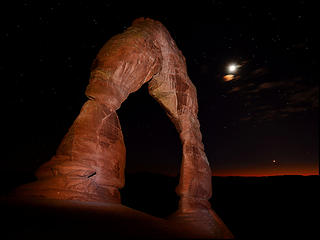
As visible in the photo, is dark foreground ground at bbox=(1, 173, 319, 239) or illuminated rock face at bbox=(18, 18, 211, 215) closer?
dark foreground ground at bbox=(1, 173, 319, 239)

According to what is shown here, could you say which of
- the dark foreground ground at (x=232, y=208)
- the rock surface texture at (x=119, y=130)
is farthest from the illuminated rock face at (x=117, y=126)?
the dark foreground ground at (x=232, y=208)

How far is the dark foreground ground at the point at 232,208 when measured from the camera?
8.05ft

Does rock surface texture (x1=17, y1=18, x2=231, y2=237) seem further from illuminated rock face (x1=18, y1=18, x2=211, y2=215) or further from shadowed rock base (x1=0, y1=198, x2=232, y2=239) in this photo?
shadowed rock base (x1=0, y1=198, x2=232, y2=239)

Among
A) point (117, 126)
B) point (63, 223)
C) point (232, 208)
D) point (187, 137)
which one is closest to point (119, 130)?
point (117, 126)

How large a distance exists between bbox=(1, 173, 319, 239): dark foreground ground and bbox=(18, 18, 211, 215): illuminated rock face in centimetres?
101

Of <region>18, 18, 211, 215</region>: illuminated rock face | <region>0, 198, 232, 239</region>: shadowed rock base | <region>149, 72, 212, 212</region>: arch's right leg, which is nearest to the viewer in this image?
<region>0, 198, 232, 239</region>: shadowed rock base

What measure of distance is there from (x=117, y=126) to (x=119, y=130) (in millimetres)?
113

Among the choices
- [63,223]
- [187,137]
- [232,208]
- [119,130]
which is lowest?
[232,208]

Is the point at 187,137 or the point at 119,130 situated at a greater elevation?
the point at 187,137

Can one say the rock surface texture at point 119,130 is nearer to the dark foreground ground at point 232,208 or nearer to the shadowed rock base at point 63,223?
the shadowed rock base at point 63,223

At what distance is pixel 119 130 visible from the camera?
512cm

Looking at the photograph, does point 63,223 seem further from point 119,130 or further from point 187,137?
point 187,137

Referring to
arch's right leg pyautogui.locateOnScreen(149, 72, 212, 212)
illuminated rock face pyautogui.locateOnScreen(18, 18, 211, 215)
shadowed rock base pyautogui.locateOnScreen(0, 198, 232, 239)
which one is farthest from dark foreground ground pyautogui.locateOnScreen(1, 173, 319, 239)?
arch's right leg pyautogui.locateOnScreen(149, 72, 212, 212)

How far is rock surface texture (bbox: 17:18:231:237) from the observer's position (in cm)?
395
